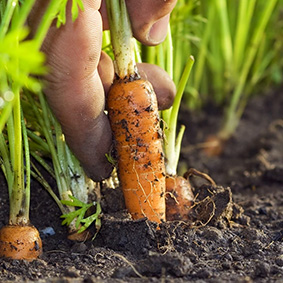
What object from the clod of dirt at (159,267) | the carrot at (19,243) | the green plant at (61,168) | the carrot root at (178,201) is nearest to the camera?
the clod of dirt at (159,267)

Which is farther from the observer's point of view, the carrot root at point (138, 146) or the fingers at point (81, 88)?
the carrot root at point (138, 146)

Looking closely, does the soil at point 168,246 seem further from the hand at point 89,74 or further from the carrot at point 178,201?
the hand at point 89,74

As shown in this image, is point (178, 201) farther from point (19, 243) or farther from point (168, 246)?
point (19, 243)

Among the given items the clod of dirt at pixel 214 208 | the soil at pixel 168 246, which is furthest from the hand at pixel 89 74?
the clod of dirt at pixel 214 208

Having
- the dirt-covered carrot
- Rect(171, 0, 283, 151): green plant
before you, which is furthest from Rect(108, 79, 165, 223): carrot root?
Rect(171, 0, 283, 151): green plant

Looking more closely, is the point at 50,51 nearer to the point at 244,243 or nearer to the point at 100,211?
the point at 100,211

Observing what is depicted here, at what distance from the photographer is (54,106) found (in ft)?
4.45

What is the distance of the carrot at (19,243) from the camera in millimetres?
1331

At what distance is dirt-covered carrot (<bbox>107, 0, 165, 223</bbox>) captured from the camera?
140cm

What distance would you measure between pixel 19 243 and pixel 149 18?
675mm

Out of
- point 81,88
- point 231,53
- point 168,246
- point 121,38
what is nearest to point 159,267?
point 168,246

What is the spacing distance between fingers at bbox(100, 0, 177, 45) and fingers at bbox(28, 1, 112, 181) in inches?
5.2

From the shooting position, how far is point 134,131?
142 centimetres

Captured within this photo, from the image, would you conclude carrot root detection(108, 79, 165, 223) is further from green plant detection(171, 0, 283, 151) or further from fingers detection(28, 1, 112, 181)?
green plant detection(171, 0, 283, 151)
